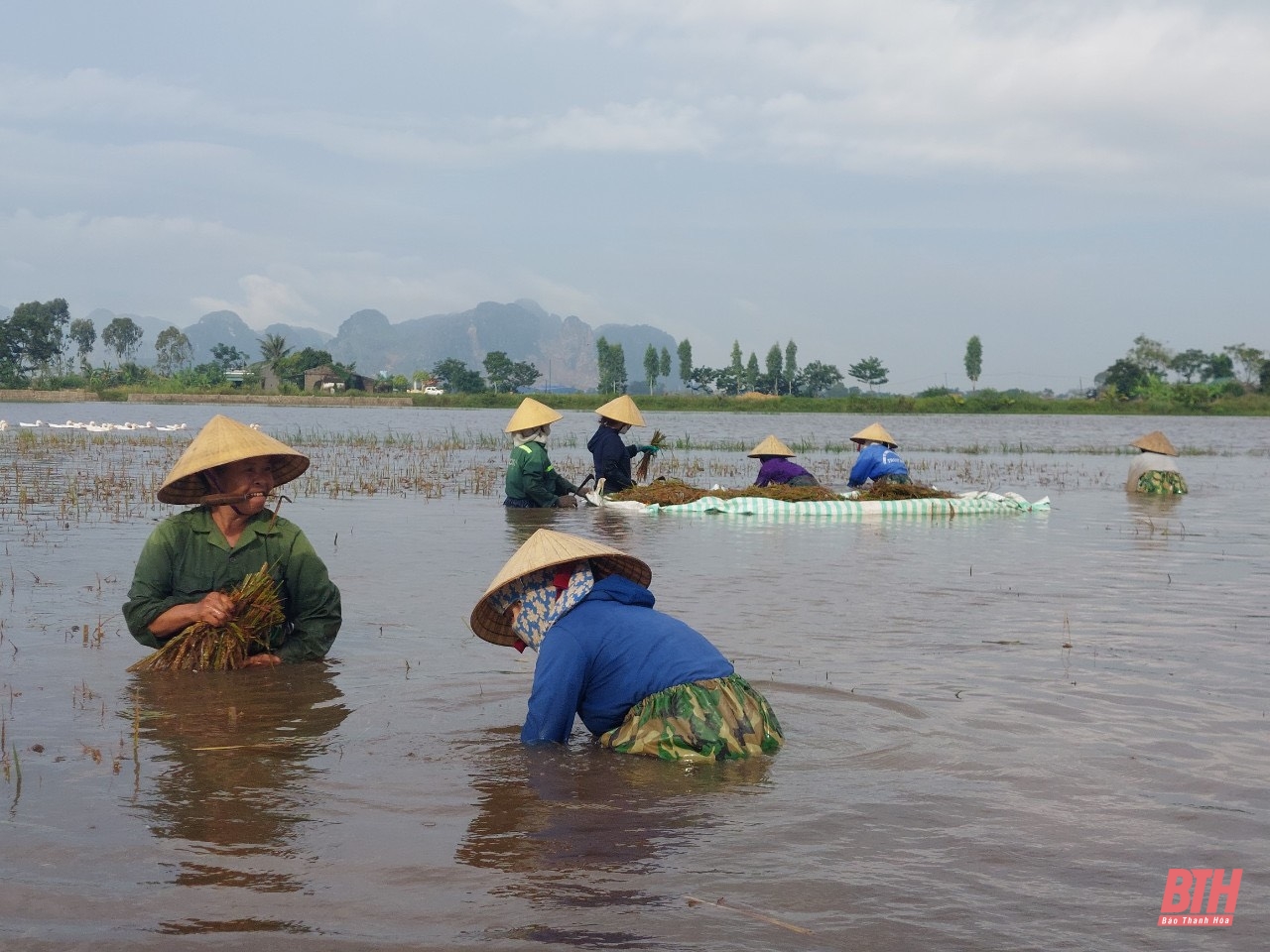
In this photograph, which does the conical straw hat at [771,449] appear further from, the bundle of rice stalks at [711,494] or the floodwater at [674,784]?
the floodwater at [674,784]

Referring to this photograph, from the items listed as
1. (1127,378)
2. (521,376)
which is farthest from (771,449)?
(521,376)

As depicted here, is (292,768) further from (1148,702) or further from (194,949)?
(1148,702)

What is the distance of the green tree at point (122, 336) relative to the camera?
12744 centimetres

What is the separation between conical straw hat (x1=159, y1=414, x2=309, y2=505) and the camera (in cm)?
528

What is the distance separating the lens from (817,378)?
112m

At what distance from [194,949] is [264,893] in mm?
341

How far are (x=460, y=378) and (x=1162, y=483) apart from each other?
3594 inches

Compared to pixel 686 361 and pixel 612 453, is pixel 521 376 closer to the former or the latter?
pixel 686 361

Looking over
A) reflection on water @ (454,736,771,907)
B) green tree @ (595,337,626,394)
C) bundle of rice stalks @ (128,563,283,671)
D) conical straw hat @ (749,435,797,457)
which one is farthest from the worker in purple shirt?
green tree @ (595,337,626,394)

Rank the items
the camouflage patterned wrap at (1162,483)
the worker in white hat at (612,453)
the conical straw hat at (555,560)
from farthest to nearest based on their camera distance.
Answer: the camouflage patterned wrap at (1162,483), the worker in white hat at (612,453), the conical straw hat at (555,560)

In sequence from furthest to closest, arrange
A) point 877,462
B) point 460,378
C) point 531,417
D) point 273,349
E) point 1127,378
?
point 460,378 → point 273,349 → point 1127,378 → point 877,462 → point 531,417

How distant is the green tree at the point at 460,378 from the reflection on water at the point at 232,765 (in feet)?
320

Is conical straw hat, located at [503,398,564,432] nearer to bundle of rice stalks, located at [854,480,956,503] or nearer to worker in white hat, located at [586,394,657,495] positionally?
worker in white hat, located at [586,394,657,495]

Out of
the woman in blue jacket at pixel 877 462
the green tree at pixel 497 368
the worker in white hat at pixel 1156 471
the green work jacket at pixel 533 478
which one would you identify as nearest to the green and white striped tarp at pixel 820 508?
Result: the green work jacket at pixel 533 478
